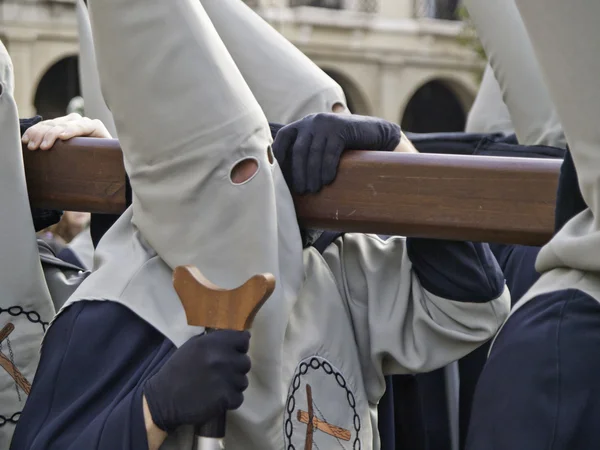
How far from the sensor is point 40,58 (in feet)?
58.1

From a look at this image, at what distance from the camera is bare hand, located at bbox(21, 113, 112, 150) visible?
2646mm

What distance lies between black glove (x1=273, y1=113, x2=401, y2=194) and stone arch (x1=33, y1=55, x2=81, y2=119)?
54.8 feet

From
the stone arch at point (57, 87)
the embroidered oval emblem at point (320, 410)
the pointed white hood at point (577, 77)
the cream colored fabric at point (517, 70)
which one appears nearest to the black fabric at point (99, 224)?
the embroidered oval emblem at point (320, 410)

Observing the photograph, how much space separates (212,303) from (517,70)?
2.21 meters

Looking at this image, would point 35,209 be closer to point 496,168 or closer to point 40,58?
point 496,168

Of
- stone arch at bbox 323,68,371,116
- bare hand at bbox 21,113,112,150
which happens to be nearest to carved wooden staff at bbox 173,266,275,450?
bare hand at bbox 21,113,112,150

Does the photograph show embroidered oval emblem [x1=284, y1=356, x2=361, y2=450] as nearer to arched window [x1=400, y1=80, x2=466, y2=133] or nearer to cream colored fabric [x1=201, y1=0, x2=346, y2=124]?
cream colored fabric [x1=201, y1=0, x2=346, y2=124]

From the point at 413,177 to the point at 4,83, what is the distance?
3.21 feet

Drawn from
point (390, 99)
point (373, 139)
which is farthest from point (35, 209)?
point (390, 99)

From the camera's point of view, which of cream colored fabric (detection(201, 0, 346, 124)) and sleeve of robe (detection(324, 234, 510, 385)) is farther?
cream colored fabric (detection(201, 0, 346, 124))

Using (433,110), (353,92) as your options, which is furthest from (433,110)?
(353,92)

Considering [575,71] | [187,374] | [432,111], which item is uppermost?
[575,71]

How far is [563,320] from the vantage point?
1578mm

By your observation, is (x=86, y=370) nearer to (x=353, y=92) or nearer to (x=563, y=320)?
(x=563, y=320)
